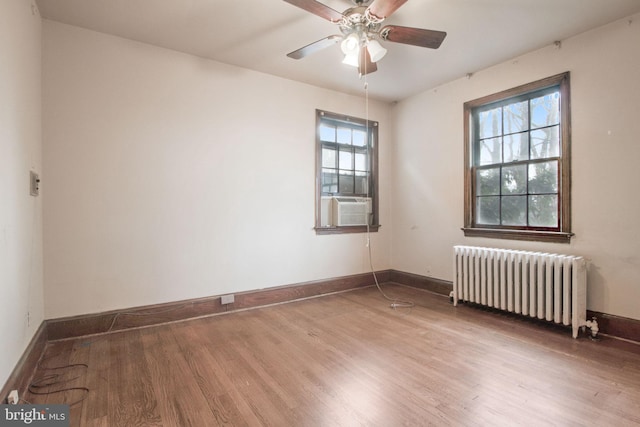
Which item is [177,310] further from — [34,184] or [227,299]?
[34,184]

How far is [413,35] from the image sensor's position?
2.26 meters

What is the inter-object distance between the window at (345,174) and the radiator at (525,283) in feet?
4.76

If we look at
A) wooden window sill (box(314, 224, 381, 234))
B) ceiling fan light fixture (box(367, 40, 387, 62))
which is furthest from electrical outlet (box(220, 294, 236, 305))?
ceiling fan light fixture (box(367, 40, 387, 62))

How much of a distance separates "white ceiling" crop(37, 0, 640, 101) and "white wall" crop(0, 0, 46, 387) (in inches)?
23.6

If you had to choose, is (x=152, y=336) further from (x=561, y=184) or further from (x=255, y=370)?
(x=561, y=184)

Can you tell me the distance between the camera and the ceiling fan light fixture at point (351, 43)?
7.69 feet

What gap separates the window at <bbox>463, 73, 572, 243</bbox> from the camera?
305cm

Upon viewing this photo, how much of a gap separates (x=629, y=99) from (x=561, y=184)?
0.84 m

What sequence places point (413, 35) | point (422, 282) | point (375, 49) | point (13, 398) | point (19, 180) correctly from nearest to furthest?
point (13, 398) < point (19, 180) < point (413, 35) < point (375, 49) < point (422, 282)

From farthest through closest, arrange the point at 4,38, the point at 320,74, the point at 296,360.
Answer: the point at 320,74, the point at 296,360, the point at 4,38

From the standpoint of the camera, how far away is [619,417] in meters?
1.66

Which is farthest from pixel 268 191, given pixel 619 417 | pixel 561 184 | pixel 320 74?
pixel 619 417

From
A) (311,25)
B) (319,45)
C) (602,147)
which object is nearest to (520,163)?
(602,147)

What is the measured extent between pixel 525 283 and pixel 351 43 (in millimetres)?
2783
